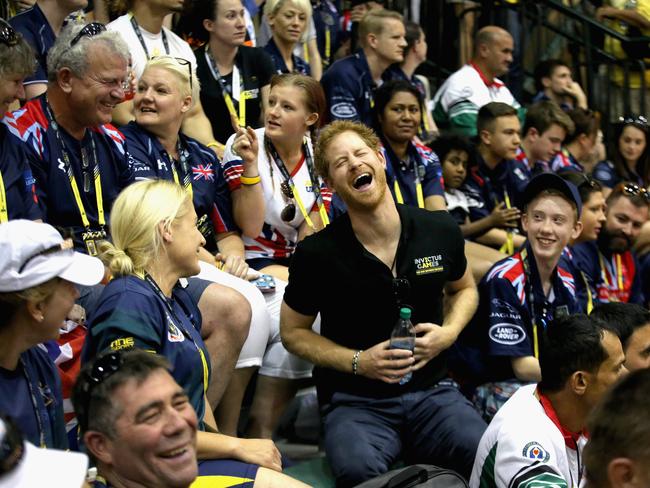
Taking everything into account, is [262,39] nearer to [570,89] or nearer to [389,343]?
[570,89]

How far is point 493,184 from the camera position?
7543 millimetres

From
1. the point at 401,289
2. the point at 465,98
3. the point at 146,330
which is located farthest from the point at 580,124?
the point at 146,330

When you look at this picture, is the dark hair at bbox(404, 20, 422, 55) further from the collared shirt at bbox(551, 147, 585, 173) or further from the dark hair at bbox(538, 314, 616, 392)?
the dark hair at bbox(538, 314, 616, 392)

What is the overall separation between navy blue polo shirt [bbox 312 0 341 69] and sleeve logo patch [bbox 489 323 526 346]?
13.9ft

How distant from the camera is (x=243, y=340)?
184 inches

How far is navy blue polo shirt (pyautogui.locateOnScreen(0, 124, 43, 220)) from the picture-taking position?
4.38 m

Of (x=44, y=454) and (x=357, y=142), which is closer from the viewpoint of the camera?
(x=44, y=454)

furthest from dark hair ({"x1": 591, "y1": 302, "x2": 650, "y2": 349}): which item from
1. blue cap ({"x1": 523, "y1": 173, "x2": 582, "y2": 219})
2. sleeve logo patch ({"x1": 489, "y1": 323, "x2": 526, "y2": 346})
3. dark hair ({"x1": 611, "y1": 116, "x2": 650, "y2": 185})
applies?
dark hair ({"x1": 611, "y1": 116, "x2": 650, "y2": 185})

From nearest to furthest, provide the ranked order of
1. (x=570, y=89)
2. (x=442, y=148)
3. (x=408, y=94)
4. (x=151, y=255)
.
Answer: (x=151, y=255) → (x=408, y=94) → (x=442, y=148) → (x=570, y=89)

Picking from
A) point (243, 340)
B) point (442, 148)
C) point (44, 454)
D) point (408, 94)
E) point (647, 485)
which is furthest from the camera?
point (442, 148)

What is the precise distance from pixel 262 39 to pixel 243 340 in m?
3.97

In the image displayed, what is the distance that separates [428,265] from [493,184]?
2817 mm

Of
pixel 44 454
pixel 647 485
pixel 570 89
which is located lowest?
pixel 570 89

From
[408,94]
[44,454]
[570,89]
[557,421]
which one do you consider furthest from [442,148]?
[44,454]
